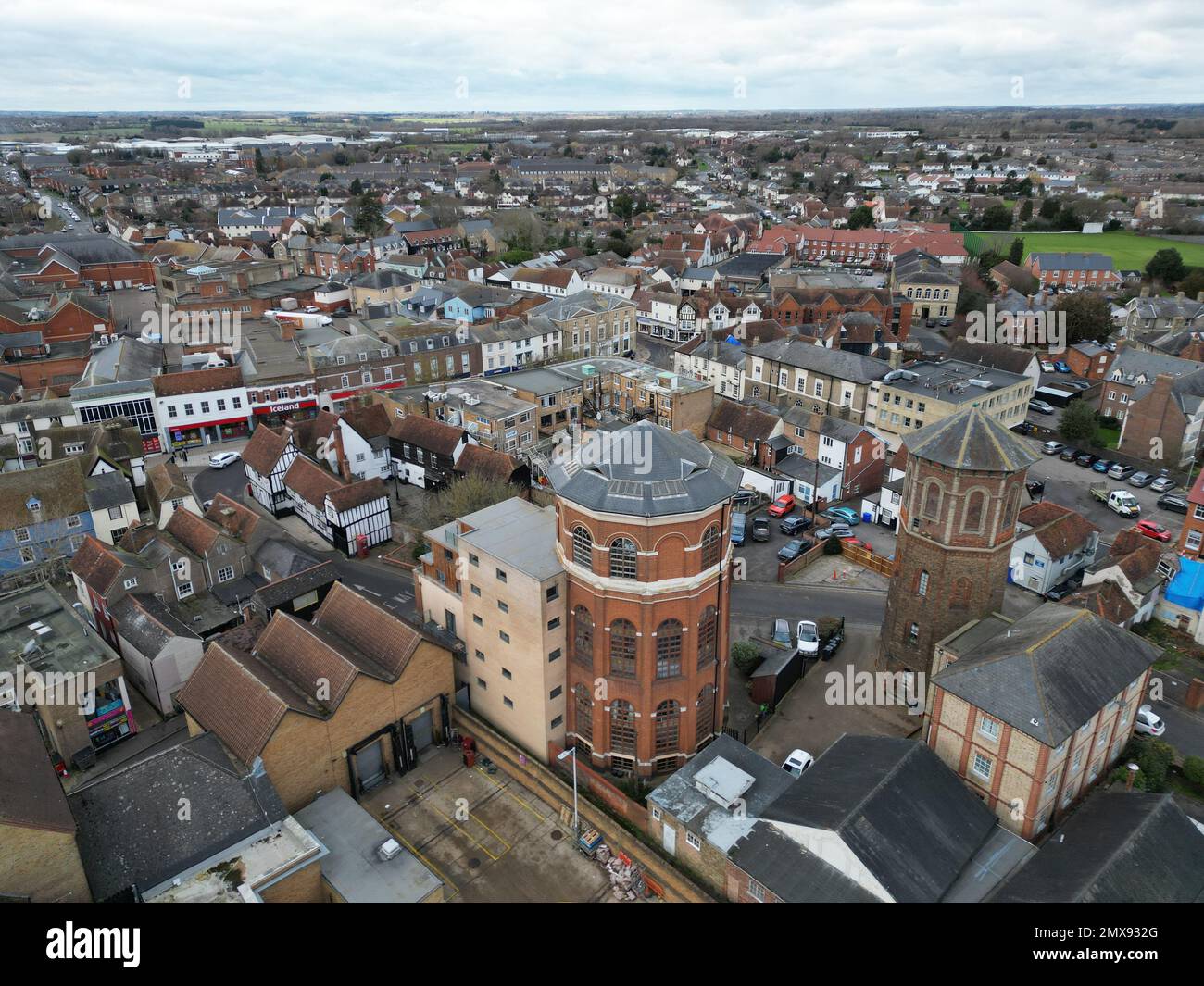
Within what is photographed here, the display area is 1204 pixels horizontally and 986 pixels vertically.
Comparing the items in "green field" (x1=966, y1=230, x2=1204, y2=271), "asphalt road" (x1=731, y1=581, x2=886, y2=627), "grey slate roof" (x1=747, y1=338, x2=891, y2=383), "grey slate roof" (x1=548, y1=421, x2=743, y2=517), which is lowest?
"asphalt road" (x1=731, y1=581, x2=886, y2=627)

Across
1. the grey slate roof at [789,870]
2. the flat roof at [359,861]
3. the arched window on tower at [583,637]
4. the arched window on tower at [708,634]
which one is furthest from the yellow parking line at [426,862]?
the arched window on tower at [708,634]

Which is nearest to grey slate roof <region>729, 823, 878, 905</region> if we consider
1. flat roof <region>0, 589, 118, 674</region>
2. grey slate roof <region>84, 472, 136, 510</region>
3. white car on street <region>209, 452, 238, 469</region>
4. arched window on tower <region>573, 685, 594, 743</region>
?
arched window on tower <region>573, 685, 594, 743</region>

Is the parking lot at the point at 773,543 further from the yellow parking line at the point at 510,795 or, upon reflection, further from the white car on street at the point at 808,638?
the yellow parking line at the point at 510,795

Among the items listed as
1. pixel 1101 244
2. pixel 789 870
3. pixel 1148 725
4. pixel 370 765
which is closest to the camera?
pixel 789 870

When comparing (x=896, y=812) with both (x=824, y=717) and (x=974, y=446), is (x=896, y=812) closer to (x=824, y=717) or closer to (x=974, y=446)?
(x=824, y=717)

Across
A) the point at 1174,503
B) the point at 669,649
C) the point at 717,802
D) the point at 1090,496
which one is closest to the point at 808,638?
the point at 669,649

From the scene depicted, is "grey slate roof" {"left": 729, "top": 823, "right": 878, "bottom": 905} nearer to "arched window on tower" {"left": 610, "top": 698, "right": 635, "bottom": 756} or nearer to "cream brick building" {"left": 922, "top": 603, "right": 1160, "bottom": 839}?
"arched window on tower" {"left": 610, "top": 698, "right": 635, "bottom": 756}
